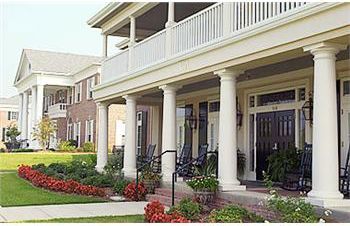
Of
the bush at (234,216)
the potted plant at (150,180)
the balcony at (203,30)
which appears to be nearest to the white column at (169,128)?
the potted plant at (150,180)

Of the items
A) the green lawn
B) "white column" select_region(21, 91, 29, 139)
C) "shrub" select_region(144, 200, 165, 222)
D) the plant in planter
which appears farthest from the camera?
"white column" select_region(21, 91, 29, 139)

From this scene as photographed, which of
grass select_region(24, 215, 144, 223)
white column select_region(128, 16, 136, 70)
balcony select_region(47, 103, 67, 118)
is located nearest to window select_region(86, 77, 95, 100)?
balcony select_region(47, 103, 67, 118)

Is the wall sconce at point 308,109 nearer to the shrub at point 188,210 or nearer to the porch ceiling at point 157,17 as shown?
the porch ceiling at point 157,17

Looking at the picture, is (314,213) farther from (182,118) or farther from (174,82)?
Result: (182,118)

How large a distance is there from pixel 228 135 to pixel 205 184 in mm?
1158

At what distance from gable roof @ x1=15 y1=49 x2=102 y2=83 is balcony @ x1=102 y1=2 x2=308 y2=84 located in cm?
2429

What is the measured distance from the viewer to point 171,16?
12.8 m

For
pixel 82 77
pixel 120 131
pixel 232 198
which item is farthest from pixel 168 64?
pixel 82 77

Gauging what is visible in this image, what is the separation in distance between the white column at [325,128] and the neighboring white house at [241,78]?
16mm

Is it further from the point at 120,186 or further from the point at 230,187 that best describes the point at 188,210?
the point at 120,186

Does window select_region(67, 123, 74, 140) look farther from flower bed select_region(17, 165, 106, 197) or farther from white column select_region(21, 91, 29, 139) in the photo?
flower bed select_region(17, 165, 106, 197)

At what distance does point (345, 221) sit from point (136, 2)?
9671mm

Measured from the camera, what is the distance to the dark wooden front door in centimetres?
1295

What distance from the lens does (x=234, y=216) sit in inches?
304
